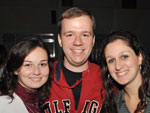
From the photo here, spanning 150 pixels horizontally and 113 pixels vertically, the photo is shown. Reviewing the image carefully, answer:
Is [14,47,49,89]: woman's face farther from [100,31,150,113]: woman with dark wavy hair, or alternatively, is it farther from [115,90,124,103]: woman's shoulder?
[115,90,124,103]: woman's shoulder

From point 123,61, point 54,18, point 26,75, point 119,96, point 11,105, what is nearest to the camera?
point 11,105

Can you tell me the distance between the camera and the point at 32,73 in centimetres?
181

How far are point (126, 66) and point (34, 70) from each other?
37.5 inches

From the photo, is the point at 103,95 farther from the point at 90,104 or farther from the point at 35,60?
the point at 35,60

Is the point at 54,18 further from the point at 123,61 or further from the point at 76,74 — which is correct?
the point at 123,61

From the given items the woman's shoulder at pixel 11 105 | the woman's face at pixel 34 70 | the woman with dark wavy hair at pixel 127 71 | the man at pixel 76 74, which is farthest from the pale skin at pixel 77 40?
the woman's shoulder at pixel 11 105

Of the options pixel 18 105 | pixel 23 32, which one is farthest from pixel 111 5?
pixel 18 105

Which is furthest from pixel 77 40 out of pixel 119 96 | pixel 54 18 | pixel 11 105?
pixel 54 18

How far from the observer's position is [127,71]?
174cm

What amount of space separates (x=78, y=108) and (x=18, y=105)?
669 mm

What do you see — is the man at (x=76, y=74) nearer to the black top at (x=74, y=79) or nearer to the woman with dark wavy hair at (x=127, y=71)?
the black top at (x=74, y=79)

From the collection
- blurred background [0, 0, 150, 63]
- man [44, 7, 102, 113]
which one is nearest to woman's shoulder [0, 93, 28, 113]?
man [44, 7, 102, 113]

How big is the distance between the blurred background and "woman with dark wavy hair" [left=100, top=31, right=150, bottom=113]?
19.4 ft

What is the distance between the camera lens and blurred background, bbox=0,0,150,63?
8.14 metres
